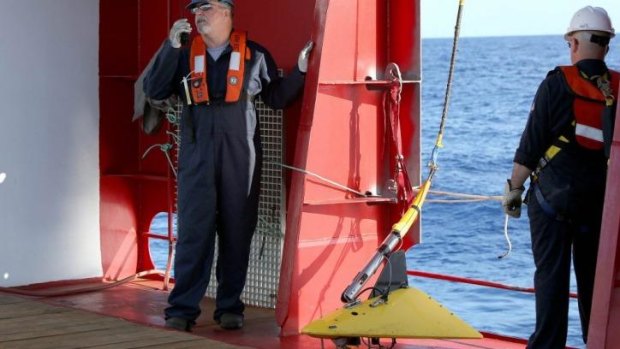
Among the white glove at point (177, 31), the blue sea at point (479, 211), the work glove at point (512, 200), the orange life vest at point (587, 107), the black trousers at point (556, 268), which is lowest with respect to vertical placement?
the blue sea at point (479, 211)

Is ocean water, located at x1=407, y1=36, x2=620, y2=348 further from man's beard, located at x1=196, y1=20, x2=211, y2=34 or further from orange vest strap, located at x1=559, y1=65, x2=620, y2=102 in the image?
orange vest strap, located at x1=559, y1=65, x2=620, y2=102

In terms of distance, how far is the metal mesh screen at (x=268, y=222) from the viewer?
7.61 metres

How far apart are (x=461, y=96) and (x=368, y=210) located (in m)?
41.3

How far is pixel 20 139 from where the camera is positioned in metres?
8.35

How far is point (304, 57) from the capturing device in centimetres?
693

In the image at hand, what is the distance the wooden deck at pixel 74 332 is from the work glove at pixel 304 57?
5.38ft

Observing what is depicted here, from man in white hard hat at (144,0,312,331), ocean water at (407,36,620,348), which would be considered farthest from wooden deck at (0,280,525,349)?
ocean water at (407,36,620,348)

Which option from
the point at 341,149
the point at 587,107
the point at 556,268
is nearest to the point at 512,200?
the point at 556,268

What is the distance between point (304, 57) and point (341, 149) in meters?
0.58

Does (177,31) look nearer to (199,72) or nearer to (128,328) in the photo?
(199,72)

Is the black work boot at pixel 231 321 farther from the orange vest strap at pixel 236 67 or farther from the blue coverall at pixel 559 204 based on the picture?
the blue coverall at pixel 559 204

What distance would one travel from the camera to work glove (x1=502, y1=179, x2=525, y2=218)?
20.4 ft

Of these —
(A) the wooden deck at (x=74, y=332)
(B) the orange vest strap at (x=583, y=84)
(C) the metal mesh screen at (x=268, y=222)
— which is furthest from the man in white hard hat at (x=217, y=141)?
(B) the orange vest strap at (x=583, y=84)

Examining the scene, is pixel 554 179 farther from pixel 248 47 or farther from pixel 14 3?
pixel 14 3
